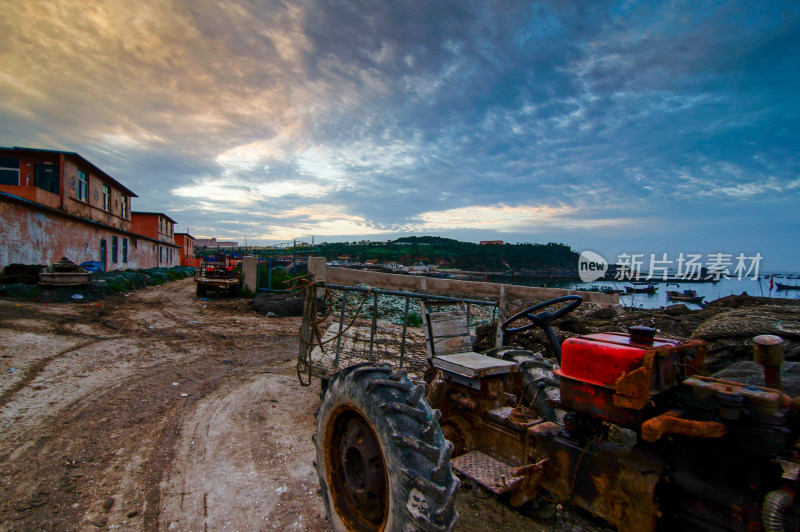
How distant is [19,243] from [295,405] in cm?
1517

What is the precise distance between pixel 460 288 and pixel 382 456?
980 centimetres

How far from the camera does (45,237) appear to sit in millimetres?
14969

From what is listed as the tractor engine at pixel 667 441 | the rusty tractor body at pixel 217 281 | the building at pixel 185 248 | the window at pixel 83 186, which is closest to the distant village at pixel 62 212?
the window at pixel 83 186

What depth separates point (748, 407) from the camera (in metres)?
1.54

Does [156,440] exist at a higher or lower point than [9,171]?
lower

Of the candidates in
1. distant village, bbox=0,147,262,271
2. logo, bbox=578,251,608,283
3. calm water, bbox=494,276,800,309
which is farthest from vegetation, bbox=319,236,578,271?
logo, bbox=578,251,608,283

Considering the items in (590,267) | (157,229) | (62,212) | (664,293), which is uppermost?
(157,229)

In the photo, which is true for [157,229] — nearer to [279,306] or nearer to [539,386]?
[279,306]

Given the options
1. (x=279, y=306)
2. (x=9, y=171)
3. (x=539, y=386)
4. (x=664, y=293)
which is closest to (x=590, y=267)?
(x=539, y=386)

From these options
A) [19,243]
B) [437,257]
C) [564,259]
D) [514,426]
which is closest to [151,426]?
[514,426]

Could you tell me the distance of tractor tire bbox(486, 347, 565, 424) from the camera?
10.4 ft

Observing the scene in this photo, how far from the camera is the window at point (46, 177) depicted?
18.4 metres

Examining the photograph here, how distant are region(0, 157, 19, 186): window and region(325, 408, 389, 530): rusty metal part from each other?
24.6 meters

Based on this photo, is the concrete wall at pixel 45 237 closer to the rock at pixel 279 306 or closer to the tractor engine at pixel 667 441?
the rock at pixel 279 306
